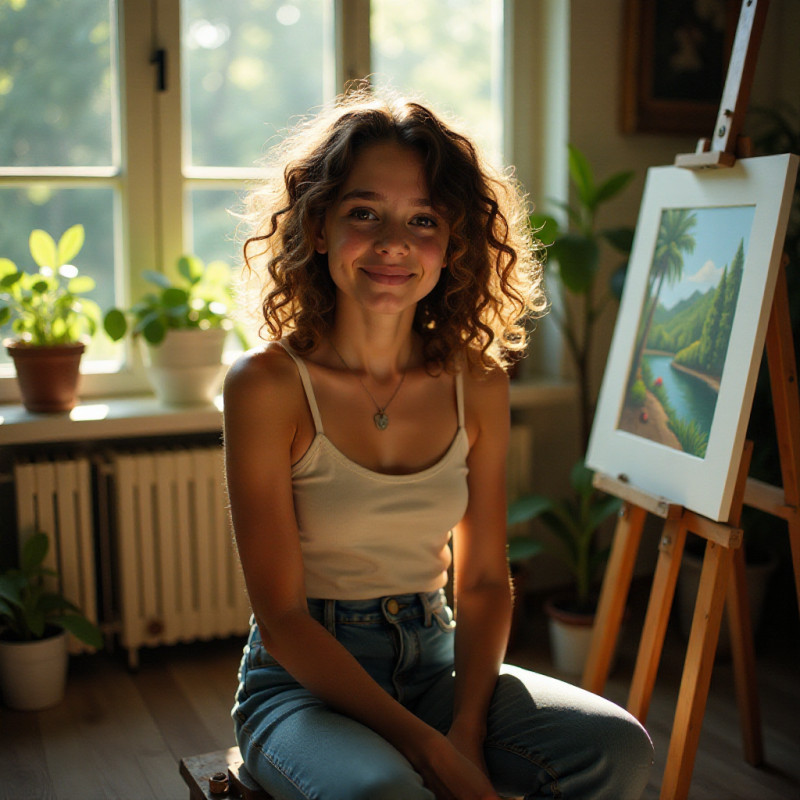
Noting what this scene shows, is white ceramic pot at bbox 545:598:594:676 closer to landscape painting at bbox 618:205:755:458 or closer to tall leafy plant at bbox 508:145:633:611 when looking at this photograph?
tall leafy plant at bbox 508:145:633:611

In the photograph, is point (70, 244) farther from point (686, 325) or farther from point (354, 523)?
point (686, 325)

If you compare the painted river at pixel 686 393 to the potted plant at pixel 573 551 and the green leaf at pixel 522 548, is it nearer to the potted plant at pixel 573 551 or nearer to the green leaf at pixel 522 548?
the potted plant at pixel 573 551

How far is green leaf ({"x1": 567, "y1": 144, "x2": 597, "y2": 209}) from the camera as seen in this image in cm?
262

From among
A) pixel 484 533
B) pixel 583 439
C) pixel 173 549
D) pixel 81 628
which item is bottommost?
pixel 81 628

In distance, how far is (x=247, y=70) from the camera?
2.63 meters

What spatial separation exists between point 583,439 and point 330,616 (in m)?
1.46

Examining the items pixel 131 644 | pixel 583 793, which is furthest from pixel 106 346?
pixel 583 793

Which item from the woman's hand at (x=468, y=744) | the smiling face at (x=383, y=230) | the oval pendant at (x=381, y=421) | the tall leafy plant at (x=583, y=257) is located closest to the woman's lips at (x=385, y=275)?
the smiling face at (x=383, y=230)

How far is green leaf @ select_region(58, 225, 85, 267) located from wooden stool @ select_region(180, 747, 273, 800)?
133 centimetres

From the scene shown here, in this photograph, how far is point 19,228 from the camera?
251 cm

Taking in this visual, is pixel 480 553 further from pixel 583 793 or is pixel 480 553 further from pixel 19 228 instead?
pixel 19 228

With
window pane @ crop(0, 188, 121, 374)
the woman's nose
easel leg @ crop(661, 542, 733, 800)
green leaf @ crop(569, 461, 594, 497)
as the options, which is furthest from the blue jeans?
window pane @ crop(0, 188, 121, 374)

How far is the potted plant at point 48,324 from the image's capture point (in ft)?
7.68

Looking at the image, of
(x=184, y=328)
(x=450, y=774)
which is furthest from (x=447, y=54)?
(x=450, y=774)
